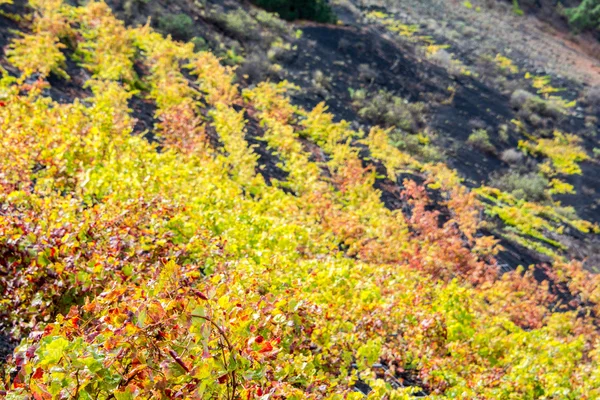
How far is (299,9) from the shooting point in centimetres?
1933

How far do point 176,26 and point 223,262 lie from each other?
11.2 metres

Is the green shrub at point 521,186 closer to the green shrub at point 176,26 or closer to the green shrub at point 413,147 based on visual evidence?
the green shrub at point 413,147

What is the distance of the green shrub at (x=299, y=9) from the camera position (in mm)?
18859

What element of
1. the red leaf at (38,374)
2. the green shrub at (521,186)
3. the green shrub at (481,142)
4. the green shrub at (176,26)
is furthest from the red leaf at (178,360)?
the green shrub at (481,142)

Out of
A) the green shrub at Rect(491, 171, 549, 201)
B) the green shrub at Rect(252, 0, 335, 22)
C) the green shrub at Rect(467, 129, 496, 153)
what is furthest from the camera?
the green shrub at Rect(252, 0, 335, 22)

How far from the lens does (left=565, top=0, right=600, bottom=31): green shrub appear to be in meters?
34.0

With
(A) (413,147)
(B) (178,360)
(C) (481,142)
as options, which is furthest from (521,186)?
(B) (178,360)

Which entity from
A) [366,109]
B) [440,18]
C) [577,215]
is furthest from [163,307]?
[440,18]

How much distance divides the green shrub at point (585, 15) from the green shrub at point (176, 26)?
103ft

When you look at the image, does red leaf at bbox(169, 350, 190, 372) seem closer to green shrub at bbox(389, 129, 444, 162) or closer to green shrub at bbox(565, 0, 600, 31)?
green shrub at bbox(389, 129, 444, 162)

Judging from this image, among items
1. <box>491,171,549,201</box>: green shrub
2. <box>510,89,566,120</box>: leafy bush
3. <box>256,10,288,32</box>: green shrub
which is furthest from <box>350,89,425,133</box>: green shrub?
<box>510,89,566,120</box>: leafy bush

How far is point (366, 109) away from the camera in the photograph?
14.1 meters

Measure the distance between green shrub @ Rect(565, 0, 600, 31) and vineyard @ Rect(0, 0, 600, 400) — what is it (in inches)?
1167

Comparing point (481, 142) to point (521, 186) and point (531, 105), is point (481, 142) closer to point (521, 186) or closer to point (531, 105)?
point (521, 186)
